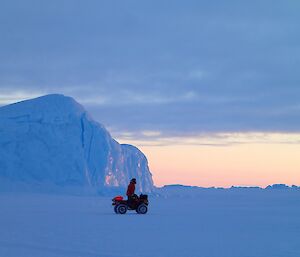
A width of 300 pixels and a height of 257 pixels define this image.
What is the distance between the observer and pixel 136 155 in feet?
173

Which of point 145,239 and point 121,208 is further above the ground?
point 121,208

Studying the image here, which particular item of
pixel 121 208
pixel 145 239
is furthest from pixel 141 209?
pixel 145 239

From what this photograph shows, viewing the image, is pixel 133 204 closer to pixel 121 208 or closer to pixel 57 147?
pixel 121 208

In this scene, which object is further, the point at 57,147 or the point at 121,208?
the point at 57,147

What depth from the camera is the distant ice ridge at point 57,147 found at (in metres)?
43.4

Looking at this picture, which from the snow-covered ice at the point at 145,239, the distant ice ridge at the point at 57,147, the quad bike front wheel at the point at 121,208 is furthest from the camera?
the distant ice ridge at the point at 57,147

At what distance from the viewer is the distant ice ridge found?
43.4 m

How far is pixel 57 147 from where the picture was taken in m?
44.3

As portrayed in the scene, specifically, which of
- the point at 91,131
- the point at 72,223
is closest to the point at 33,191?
the point at 91,131

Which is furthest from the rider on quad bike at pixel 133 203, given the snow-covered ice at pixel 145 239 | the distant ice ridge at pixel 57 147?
the distant ice ridge at pixel 57 147

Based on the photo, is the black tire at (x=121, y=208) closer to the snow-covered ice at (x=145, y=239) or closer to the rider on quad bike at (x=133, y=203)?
the rider on quad bike at (x=133, y=203)

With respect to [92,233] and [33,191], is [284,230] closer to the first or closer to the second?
[92,233]

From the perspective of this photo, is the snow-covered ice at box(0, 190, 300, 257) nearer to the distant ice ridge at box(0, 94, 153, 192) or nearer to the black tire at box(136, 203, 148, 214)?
the black tire at box(136, 203, 148, 214)

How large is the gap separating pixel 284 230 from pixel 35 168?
3292 cm
